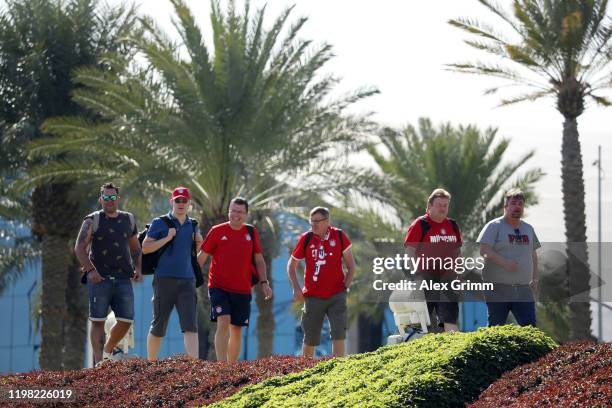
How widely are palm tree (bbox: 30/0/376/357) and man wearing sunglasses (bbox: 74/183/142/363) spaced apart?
9.40 m

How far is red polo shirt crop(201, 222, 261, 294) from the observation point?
467 inches

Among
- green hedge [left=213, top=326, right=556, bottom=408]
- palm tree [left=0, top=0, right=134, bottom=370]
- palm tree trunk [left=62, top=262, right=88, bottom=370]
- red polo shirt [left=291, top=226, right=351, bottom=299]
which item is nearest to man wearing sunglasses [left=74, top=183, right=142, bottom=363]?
red polo shirt [left=291, top=226, right=351, bottom=299]

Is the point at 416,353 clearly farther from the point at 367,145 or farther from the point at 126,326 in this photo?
the point at 367,145

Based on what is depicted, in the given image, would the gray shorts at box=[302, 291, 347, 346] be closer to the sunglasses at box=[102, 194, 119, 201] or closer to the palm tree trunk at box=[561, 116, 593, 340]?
the sunglasses at box=[102, 194, 119, 201]

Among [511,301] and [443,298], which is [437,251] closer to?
[443,298]

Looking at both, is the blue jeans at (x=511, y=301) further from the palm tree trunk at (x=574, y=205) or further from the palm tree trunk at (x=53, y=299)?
the palm tree trunk at (x=53, y=299)

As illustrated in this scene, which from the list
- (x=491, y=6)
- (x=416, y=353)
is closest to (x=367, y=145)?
(x=491, y=6)

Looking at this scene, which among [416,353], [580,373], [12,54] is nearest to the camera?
[580,373]

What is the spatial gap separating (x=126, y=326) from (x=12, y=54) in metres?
13.2

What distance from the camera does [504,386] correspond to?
8.05 m

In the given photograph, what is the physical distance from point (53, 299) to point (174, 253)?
13.6m

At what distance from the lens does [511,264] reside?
1150 centimetres

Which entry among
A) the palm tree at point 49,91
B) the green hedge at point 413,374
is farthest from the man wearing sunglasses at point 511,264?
the palm tree at point 49,91

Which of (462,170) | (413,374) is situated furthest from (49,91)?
(413,374)
